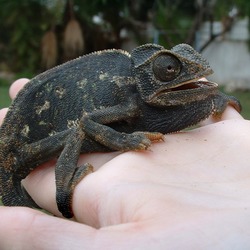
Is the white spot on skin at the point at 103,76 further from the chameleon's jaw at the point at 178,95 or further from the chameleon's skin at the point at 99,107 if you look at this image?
the chameleon's jaw at the point at 178,95

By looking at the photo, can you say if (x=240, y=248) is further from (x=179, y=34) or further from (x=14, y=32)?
(x=14, y=32)

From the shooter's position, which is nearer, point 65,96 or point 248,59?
point 65,96

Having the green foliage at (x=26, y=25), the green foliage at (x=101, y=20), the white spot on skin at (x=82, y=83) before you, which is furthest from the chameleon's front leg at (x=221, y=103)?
the green foliage at (x=26, y=25)

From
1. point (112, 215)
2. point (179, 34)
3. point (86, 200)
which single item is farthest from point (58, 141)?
point (179, 34)

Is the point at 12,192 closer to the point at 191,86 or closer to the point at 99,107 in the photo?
the point at 99,107

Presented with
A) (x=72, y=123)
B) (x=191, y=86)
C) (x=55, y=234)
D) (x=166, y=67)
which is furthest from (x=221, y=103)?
(x=55, y=234)

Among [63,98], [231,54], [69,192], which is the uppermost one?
[63,98]
